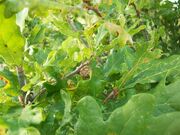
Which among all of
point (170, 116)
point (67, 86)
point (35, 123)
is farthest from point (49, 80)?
point (170, 116)

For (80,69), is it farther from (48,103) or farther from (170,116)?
(170,116)

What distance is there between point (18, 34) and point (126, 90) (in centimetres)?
28

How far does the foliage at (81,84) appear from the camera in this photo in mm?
715

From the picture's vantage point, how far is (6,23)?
0.80 meters

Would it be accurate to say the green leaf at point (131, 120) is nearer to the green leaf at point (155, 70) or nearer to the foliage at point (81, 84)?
the foliage at point (81, 84)

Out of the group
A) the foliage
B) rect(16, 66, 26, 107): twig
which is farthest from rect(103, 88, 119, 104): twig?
rect(16, 66, 26, 107): twig

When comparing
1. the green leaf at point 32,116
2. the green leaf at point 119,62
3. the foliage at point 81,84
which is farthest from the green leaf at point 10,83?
the green leaf at point 119,62

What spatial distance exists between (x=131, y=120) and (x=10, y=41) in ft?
1.01

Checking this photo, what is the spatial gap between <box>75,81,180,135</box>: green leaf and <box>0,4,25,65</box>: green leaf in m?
0.20

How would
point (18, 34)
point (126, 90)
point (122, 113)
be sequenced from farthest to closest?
point (126, 90) → point (18, 34) → point (122, 113)

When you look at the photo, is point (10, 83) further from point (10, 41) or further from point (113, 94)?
point (113, 94)

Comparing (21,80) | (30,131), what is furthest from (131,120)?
(21,80)

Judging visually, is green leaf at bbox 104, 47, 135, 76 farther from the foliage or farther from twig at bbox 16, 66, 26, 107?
twig at bbox 16, 66, 26, 107

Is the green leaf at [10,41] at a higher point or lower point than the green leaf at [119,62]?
higher
